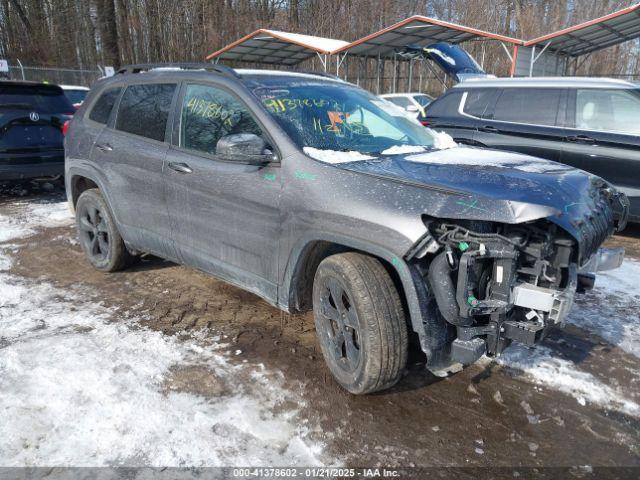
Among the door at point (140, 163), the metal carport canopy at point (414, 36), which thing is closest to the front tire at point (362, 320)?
the door at point (140, 163)

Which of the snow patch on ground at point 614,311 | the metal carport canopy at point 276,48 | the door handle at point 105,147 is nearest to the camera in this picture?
the snow patch on ground at point 614,311

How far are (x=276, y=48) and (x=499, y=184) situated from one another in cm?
2071

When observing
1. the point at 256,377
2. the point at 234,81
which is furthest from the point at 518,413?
the point at 234,81

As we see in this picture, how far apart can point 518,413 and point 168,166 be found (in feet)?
9.47

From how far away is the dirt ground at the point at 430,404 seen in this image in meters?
2.46

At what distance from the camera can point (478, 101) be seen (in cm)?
706

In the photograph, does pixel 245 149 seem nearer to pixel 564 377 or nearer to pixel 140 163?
pixel 140 163

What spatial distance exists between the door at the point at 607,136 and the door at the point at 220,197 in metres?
4.66

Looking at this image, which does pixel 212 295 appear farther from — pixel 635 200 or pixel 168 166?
pixel 635 200

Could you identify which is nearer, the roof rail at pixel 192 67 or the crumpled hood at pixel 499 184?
the crumpled hood at pixel 499 184

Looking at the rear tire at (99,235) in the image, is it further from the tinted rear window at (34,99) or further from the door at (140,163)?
the tinted rear window at (34,99)

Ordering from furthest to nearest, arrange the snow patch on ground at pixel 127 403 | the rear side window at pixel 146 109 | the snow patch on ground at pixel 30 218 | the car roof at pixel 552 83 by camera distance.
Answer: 1. the snow patch on ground at pixel 30 218
2. the car roof at pixel 552 83
3. the rear side window at pixel 146 109
4. the snow patch on ground at pixel 127 403

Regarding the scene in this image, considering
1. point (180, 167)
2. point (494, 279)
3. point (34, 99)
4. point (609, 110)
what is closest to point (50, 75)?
point (34, 99)

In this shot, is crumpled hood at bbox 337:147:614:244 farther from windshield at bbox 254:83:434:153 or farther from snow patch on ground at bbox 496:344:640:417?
snow patch on ground at bbox 496:344:640:417
